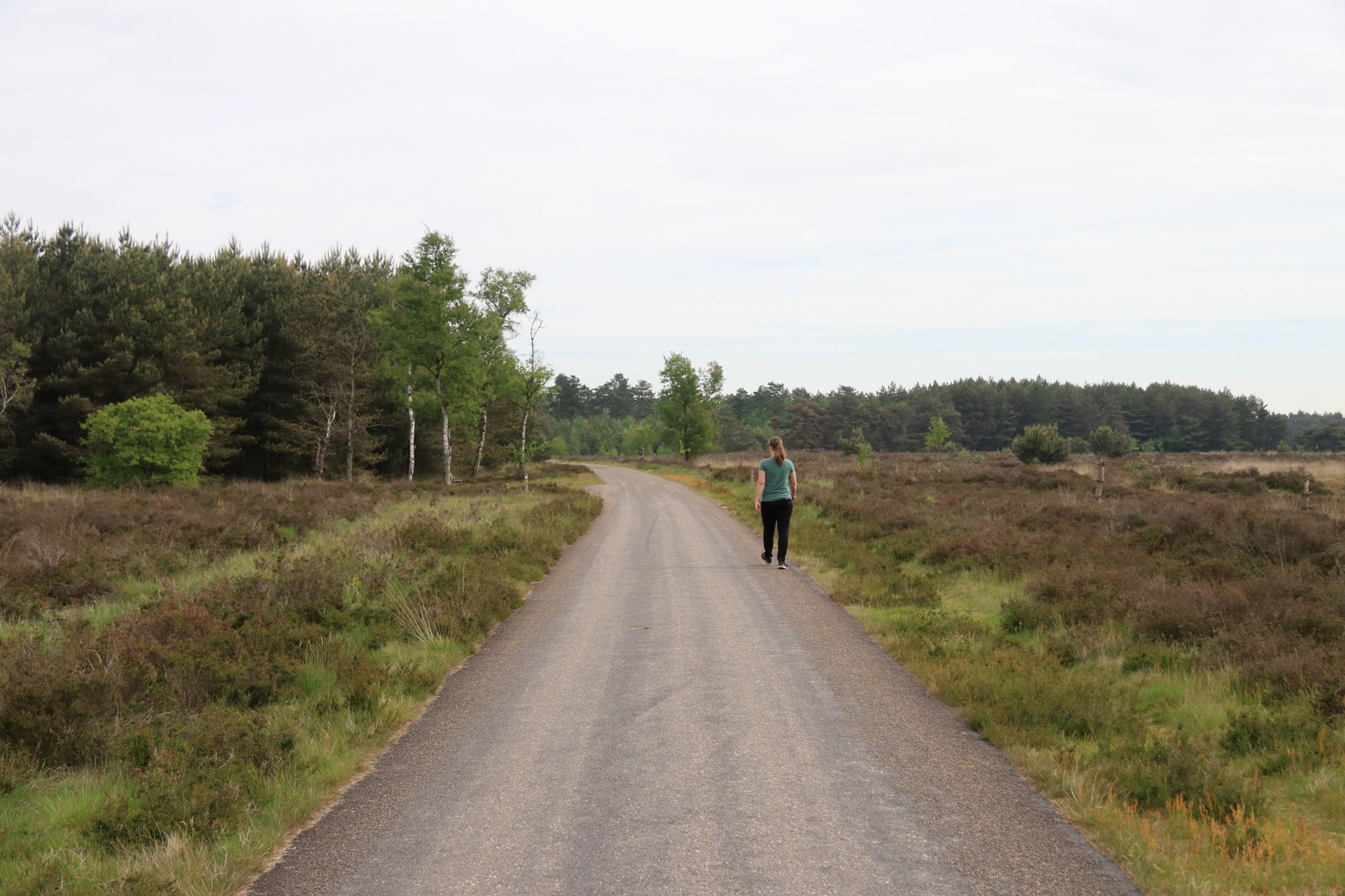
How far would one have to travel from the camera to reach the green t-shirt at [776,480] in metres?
13.9

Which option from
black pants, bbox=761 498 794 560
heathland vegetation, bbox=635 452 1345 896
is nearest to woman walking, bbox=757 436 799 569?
black pants, bbox=761 498 794 560

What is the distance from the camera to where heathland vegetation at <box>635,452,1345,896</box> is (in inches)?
168

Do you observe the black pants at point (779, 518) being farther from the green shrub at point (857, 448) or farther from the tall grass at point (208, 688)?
Result: the green shrub at point (857, 448)

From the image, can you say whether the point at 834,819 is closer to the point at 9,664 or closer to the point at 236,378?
the point at 9,664

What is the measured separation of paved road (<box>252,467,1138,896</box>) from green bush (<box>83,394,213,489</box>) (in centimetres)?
2952

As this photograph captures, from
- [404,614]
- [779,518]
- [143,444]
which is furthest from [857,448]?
[404,614]

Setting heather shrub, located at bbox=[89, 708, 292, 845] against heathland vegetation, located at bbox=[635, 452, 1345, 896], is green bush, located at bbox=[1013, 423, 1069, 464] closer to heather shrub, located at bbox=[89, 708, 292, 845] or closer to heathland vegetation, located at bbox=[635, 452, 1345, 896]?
heathland vegetation, located at bbox=[635, 452, 1345, 896]

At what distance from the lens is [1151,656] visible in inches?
309

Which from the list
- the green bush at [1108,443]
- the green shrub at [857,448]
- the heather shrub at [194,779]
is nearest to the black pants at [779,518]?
the heather shrub at [194,779]

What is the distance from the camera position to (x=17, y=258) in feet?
122

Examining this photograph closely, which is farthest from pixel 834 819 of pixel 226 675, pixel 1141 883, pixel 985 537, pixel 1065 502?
pixel 1065 502

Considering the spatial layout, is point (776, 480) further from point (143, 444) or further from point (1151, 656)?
point (143, 444)

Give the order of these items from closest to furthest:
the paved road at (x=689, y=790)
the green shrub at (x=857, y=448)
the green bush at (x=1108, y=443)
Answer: the paved road at (x=689, y=790), the green bush at (x=1108, y=443), the green shrub at (x=857, y=448)

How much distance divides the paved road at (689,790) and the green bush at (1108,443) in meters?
55.7
